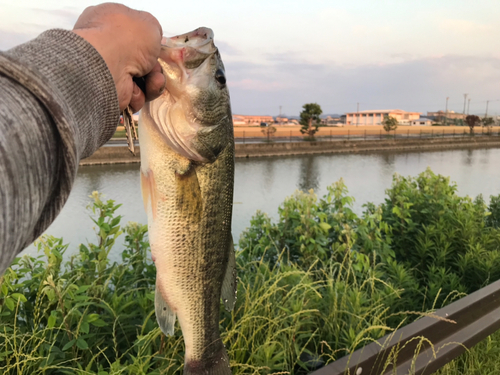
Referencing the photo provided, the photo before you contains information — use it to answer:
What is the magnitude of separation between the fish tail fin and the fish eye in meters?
1.18

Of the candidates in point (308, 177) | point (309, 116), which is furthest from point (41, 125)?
point (309, 116)

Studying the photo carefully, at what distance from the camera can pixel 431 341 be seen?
265 cm

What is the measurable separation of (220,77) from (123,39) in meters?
0.48

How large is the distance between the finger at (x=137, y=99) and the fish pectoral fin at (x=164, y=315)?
2.58 ft

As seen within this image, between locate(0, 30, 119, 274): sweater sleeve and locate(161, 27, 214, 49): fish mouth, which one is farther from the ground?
locate(161, 27, 214, 49): fish mouth

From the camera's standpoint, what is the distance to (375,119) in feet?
343

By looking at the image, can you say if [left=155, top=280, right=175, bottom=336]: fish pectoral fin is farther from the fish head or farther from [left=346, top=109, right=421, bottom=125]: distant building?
[left=346, top=109, right=421, bottom=125]: distant building

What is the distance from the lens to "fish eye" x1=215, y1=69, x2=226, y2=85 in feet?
4.83

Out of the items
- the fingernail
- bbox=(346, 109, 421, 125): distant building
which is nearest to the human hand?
the fingernail

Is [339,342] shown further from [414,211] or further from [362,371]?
[414,211]

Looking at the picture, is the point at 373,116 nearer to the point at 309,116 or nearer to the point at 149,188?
the point at 309,116

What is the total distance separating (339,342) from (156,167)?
78.7 inches

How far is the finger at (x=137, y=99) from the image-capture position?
1.22 m

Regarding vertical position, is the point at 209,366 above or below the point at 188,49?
below
